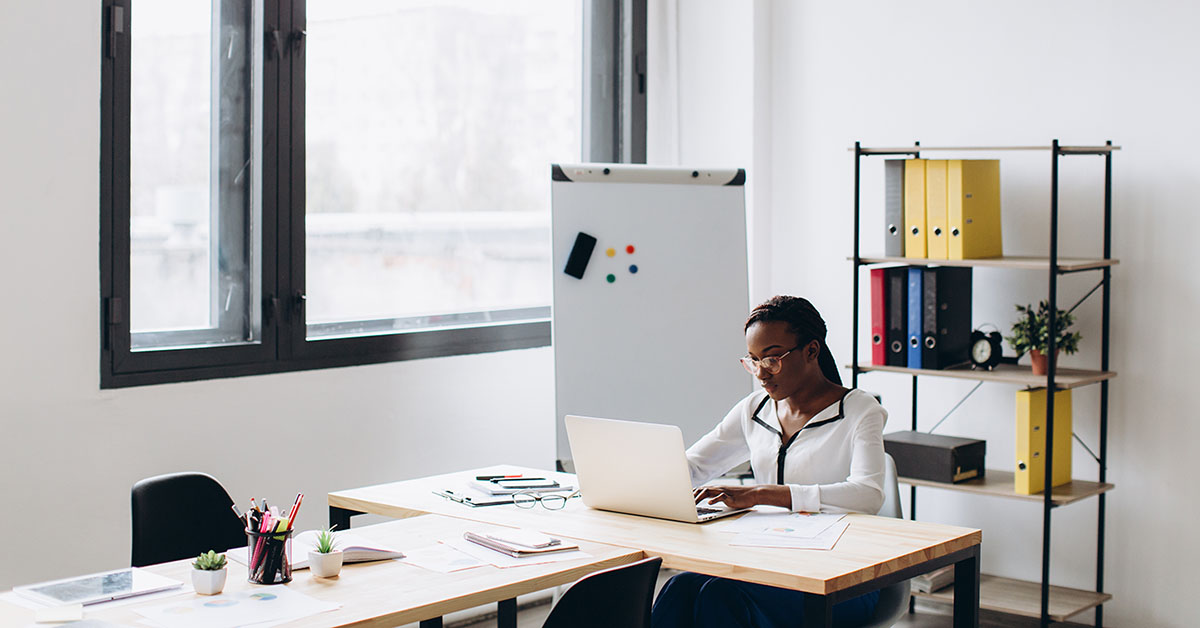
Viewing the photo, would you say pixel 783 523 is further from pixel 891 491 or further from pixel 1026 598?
pixel 1026 598

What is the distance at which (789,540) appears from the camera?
2.60m

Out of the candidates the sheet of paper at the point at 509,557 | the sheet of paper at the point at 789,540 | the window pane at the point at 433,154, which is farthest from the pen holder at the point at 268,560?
the window pane at the point at 433,154

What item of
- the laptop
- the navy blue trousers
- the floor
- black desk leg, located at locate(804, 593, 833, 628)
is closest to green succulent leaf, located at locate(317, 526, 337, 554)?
the laptop

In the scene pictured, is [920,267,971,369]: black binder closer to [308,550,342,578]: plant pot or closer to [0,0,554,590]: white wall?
[0,0,554,590]: white wall

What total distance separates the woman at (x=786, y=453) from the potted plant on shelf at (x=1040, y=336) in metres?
1.18

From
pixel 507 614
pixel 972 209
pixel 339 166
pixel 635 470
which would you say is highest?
pixel 339 166

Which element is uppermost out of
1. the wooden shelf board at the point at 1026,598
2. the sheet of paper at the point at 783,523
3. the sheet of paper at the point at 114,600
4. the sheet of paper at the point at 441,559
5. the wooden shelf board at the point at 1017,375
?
the wooden shelf board at the point at 1017,375

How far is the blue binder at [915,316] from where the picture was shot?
4.23 metres

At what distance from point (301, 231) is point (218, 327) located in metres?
0.41

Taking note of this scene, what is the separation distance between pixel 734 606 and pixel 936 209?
1928mm

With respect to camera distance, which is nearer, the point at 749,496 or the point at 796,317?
the point at 749,496

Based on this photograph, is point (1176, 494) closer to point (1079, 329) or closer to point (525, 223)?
point (1079, 329)

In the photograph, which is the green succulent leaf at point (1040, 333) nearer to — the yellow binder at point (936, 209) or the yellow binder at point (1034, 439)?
the yellow binder at point (1034, 439)

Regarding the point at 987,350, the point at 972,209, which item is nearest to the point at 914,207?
the point at 972,209
